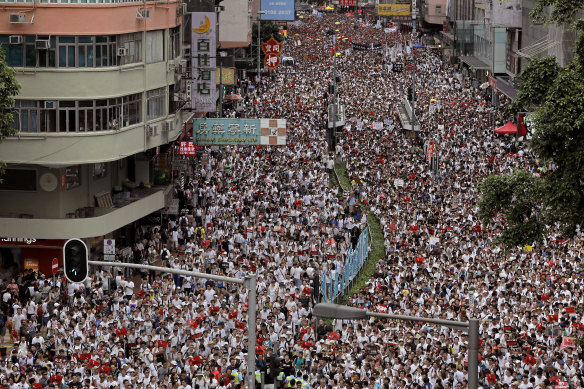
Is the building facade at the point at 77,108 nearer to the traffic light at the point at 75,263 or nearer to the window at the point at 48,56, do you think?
the window at the point at 48,56

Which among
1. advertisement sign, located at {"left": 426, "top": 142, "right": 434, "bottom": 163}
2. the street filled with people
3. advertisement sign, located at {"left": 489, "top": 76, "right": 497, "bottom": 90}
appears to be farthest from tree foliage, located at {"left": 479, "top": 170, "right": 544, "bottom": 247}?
advertisement sign, located at {"left": 489, "top": 76, "right": 497, "bottom": 90}

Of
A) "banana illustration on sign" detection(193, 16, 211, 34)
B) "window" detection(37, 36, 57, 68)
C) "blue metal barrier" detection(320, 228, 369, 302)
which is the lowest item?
"blue metal barrier" detection(320, 228, 369, 302)

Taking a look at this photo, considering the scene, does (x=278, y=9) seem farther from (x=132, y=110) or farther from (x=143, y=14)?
(x=132, y=110)

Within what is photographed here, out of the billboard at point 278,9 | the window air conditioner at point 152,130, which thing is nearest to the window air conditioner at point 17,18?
the window air conditioner at point 152,130

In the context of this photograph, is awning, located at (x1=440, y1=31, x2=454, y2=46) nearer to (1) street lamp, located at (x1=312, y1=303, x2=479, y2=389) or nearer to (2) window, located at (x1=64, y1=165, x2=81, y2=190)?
(2) window, located at (x1=64, y1=165, x2=81, y2=190)

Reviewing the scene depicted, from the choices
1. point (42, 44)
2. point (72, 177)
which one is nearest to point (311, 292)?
point (72, 177)
